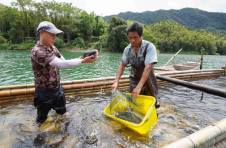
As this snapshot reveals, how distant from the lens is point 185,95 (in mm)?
4785

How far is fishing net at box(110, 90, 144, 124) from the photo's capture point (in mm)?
2611

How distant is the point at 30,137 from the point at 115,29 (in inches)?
1665

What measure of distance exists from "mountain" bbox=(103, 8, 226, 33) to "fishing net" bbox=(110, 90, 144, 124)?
161 meters

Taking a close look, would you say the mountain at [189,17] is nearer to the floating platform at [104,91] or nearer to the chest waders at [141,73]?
the floating platform at [104,91]

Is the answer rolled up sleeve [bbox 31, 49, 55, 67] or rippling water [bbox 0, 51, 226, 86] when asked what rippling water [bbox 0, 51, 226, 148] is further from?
rippling water [bbox 0, 51, 226, 86]

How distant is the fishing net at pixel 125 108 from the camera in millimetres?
2611

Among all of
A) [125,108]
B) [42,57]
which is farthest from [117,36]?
[42,57]

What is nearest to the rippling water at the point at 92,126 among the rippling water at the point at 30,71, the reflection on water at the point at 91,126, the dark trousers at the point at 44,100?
the reflection on water at the point at 91,126

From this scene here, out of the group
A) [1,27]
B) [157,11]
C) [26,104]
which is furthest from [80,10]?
[157,11]

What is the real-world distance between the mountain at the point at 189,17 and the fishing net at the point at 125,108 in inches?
6327

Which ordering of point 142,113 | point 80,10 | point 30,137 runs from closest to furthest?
point 30,137 → point 142,113 → point 80,10

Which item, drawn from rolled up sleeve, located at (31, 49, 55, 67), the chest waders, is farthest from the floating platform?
rolled up sleeve, located at (31, 49, 55, 67)

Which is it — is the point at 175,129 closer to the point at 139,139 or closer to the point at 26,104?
the point at 139,139

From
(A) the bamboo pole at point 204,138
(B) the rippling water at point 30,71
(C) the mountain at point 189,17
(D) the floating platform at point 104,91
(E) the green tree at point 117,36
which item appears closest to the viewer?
(A) the bamboo pole at point 204,138
